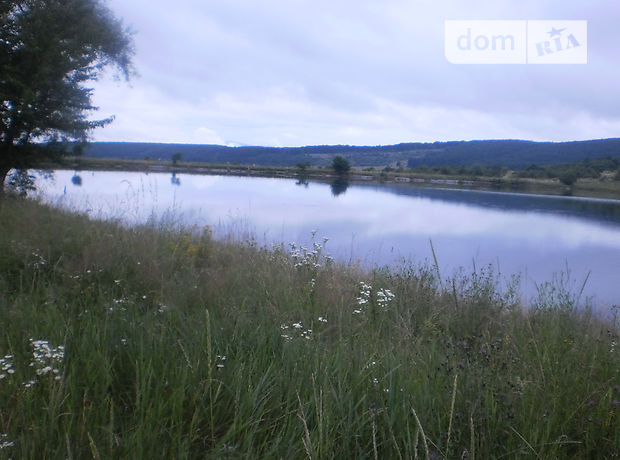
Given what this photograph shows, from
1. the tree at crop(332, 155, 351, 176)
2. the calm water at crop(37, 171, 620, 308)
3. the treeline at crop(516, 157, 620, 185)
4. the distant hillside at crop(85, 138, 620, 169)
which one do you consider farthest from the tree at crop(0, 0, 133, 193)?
the tree at crop(332, 155, 351, 176)

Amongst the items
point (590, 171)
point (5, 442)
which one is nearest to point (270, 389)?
point (5, 442)

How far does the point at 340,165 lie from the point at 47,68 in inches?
1051

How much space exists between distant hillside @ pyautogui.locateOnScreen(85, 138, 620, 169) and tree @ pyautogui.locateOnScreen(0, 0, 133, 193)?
16937mm

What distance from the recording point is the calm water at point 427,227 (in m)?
8.41

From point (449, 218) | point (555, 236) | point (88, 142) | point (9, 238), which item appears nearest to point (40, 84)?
point (88, 142)

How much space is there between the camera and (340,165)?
34.5m

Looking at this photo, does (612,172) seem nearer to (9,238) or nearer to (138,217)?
(138,217)

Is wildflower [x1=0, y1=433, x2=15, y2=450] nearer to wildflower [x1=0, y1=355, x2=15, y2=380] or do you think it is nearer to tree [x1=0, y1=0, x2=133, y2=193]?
wildflower [x1=0, y1=355, x2=15, y2=380]

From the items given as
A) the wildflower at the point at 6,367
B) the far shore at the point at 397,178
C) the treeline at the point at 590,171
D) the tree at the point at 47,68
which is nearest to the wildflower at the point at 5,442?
the wildflower at the point at 6,367

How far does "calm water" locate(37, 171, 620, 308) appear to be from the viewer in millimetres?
8406

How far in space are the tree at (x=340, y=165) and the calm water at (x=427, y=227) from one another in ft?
53.8

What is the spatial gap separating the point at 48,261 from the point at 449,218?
1215cm

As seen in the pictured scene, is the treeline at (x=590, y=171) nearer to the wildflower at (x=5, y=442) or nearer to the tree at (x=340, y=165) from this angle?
the tree at (x=340, y=165)

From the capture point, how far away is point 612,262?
9336 mm
